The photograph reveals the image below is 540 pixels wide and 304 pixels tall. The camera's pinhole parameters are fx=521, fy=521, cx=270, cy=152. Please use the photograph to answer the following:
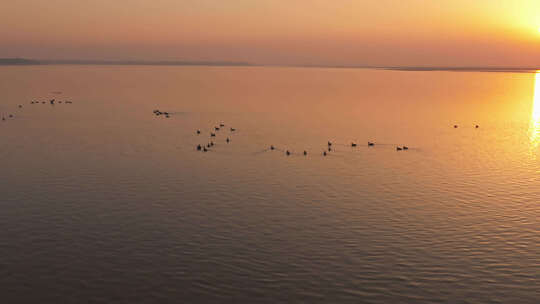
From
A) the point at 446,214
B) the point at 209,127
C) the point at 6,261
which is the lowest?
the point at 6,261

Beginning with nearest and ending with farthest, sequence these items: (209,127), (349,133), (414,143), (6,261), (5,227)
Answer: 1. (6,261)
2. (5,227)
3. (414,143)
4. (349,133)
5. (209,127)

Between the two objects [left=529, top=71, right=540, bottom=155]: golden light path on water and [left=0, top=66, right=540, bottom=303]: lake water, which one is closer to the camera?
[left=0, top=66, right=540, bottom=303]: lake water

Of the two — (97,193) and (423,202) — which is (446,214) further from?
(97,193)

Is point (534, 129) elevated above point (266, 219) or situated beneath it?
elevated above

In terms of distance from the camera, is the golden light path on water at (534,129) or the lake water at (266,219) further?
the golden light path on water at (534,129)

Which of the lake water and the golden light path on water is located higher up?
the golden light path on water

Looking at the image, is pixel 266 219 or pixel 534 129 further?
pixel 534 129

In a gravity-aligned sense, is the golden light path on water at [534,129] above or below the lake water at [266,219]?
above

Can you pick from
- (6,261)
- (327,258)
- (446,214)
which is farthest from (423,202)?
(6,261)
